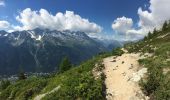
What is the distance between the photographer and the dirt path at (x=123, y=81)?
99.3ft

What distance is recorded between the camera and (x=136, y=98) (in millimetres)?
29281

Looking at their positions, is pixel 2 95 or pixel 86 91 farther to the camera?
pixel 2 95

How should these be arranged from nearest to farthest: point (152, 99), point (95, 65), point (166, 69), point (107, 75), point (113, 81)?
point (152, 99)
point (166, 69)
point (113, 81)
point (107, 75)
point (95, 65)

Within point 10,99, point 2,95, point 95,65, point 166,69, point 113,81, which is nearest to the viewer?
point 166,69

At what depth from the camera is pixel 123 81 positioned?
34.8 m

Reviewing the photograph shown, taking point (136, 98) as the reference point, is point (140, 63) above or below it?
above

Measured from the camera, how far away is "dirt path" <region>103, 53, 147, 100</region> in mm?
30266

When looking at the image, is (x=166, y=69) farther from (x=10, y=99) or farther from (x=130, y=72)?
(x=10, y=99)

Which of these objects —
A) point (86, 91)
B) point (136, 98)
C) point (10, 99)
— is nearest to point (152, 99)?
point (136, 98)

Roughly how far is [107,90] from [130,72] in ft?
22.0

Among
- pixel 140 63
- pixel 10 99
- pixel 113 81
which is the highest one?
pixel 140 63

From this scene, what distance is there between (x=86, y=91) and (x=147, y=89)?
756 cm

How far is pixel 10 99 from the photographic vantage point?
50562 mm

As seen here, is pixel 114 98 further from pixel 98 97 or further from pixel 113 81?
pixel 113 81
